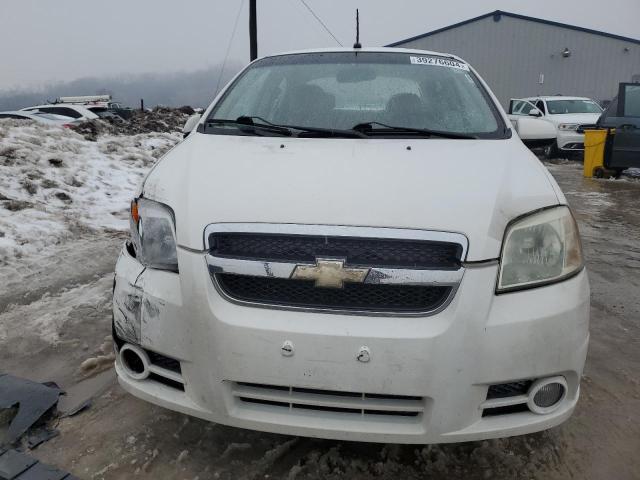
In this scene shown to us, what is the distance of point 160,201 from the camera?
72.8 inches

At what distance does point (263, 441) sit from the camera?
2.01m

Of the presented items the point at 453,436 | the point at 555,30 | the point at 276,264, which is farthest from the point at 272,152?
the point at 555,30

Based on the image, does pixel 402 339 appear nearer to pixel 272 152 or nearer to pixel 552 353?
pixel 552 353

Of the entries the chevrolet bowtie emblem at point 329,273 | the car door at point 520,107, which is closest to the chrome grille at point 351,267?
the chevrolet bowtie emblem at point 329,273

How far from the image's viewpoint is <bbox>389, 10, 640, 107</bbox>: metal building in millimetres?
24625

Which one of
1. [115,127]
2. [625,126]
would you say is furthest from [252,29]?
[625,126]

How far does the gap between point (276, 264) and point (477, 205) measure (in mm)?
702

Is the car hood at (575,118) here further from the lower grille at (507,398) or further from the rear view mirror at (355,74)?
the lower grille at (507,398)

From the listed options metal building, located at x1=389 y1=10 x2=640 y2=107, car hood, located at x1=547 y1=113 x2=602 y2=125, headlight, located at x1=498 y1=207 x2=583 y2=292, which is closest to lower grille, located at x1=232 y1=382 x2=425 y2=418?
headlight, located at x1=498 y1=207 x2=583 y2=292

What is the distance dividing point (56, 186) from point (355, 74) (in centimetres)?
448

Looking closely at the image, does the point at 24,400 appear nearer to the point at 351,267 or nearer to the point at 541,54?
the point at 351,267

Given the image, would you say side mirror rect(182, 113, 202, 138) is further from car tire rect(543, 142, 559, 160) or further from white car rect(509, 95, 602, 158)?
car tire rect(543, 142, 559, 160)

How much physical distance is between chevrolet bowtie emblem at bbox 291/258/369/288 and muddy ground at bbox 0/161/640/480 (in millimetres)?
779

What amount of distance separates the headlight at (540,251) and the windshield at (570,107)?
13.1 metres
